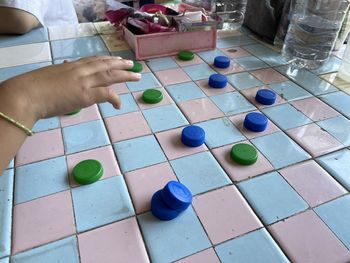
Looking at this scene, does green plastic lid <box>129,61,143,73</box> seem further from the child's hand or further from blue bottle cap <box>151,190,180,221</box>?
blue bottle cap <box>151,190,180,221</box>

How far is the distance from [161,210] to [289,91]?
419 mm

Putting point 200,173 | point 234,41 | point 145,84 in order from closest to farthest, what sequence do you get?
point 200,173, point 145,84, point 234,41

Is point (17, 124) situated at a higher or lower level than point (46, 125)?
higher

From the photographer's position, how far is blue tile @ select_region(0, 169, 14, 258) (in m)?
0.34

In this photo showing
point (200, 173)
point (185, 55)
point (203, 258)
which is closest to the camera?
point (203, 258)

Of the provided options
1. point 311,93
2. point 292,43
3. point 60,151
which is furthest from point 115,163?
point 292,43

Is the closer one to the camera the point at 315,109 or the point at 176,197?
the point at 176,197

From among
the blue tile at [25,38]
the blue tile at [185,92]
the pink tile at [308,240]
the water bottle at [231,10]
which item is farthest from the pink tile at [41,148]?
the water bottle at [231,10]

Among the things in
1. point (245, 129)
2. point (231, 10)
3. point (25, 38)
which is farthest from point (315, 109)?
point (25, 38)

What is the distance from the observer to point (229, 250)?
1.10ft

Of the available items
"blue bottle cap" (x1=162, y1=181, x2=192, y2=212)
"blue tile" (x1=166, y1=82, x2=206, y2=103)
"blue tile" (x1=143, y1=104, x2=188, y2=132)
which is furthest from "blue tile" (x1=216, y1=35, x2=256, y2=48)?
"blue bottle cap" (x1=162, y1=181, x2=192, y2=212)

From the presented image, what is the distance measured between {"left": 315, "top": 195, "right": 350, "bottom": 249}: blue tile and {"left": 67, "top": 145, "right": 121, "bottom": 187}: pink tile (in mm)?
281

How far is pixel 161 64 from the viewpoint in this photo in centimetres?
73

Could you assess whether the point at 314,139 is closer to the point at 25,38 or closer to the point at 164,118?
the point at 164,118
